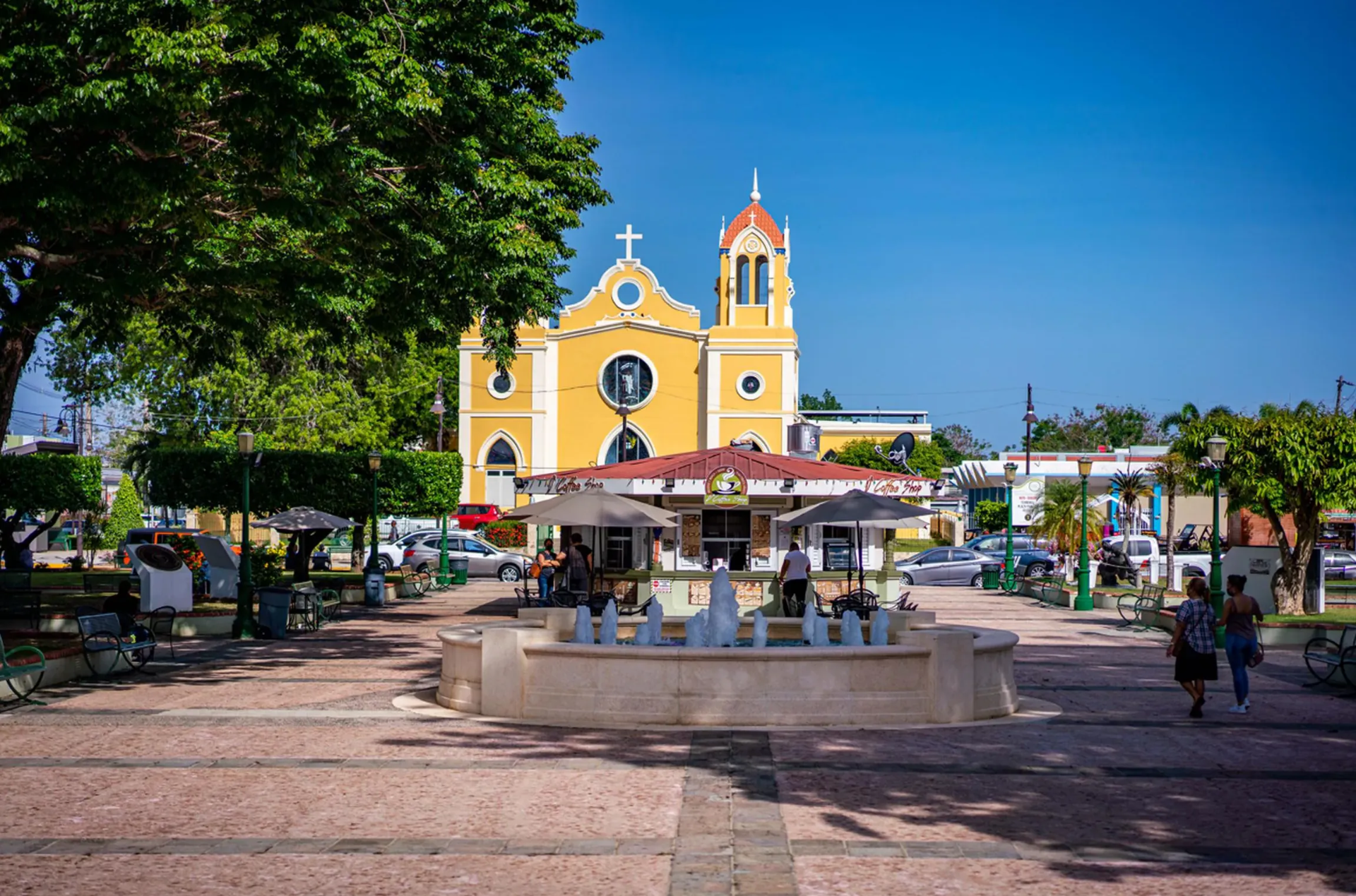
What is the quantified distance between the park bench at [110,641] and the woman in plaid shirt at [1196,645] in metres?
13.3

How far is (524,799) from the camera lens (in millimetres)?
10000

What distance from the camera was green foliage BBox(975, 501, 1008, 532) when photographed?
208ft

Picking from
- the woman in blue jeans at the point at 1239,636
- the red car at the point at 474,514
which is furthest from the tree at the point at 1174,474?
the red car at the point at 474,514

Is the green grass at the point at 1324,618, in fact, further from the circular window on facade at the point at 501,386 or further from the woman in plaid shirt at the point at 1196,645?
the circular window on facade at the point at 501,386

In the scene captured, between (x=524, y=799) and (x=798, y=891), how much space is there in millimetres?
3057

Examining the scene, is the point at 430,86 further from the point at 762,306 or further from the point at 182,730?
the point at 762,306

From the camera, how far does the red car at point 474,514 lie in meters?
59.9

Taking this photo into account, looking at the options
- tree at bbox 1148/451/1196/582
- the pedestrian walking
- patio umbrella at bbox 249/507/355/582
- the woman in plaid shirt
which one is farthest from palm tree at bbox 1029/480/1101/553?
the woman in plaid shirt

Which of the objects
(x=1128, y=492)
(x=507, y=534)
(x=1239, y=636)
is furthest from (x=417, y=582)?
(x=1128, y=492)

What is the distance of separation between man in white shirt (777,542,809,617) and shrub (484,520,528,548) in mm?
34036

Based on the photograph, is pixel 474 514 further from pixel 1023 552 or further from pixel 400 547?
pixel 1023 552

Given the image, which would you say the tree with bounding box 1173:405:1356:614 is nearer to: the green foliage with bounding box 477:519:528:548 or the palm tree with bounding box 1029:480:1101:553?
the palm tree with bounding box 1029:480:1101:553

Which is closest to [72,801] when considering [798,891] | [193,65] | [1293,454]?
[798,891]

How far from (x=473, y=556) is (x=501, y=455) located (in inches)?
850
